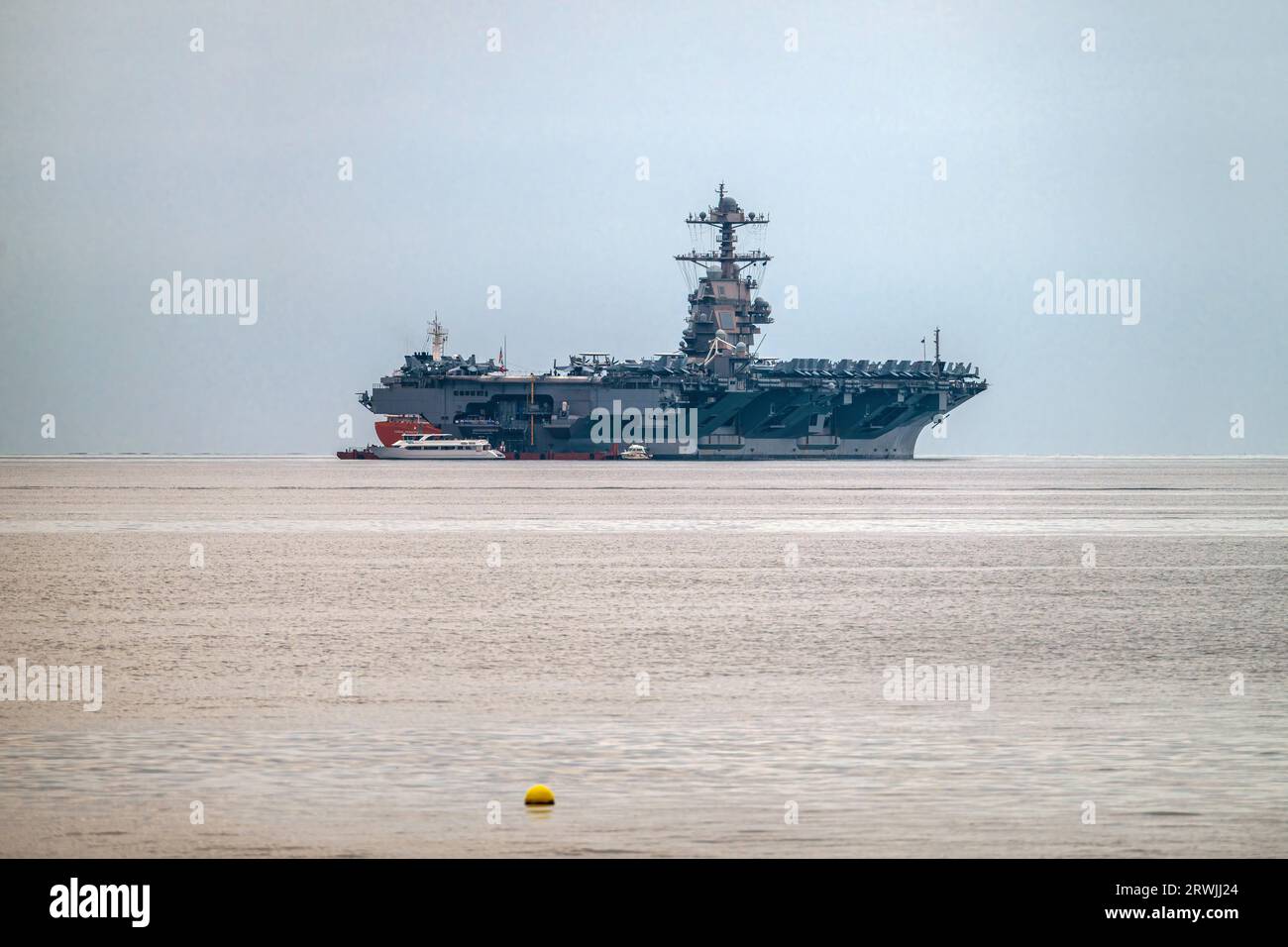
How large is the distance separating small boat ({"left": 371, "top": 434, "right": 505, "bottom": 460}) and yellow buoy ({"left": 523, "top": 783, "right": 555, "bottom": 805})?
144 metres

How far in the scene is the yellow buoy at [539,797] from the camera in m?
12.5

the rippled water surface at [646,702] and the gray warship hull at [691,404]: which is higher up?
the gray warship hull at [691,404]

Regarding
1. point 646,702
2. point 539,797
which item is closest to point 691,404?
point 646,702

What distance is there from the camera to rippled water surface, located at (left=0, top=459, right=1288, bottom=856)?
11891mm

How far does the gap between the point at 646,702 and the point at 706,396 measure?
5219 inches

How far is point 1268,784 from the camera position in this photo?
1330 cm

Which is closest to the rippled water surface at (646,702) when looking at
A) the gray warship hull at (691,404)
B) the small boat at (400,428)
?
the gray warship hull at (691,404)

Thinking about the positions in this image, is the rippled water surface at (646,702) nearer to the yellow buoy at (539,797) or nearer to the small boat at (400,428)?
the yellow buoy at (539,797)

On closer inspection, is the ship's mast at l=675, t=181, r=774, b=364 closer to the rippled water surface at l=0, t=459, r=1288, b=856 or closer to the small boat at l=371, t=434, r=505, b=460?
the small boat at l=371, t=434, r=505, b=460

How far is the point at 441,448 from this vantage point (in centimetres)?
16400

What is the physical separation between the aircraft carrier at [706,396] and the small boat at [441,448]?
9.28 feet
